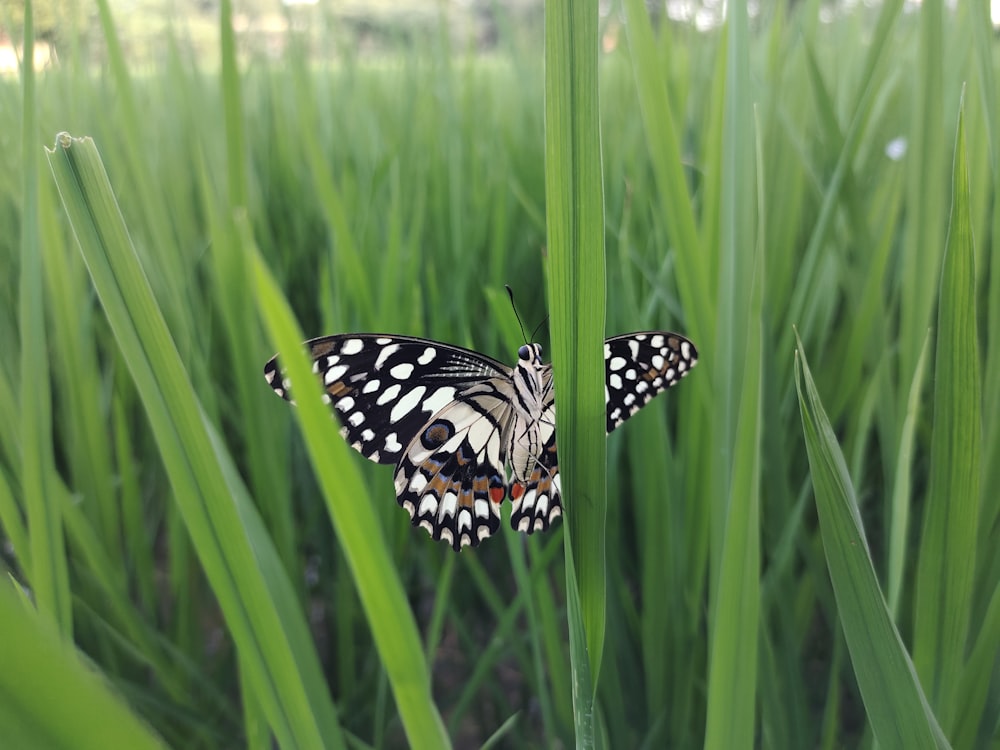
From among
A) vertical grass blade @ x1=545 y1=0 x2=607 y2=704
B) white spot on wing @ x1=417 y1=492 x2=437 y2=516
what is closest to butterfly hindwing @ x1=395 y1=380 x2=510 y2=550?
white spot on wing @ x1=417 y1=492 x2=437 y2=516

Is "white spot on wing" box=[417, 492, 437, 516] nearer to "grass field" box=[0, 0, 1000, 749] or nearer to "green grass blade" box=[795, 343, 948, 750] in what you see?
"grass field" box=[0, 0, 1000, 749]

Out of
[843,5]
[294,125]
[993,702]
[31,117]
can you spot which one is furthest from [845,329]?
[843,5]

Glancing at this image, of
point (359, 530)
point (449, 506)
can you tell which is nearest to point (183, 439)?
point (359, 530)

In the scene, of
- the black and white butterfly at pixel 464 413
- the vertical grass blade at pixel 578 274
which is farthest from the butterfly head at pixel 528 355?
the vertical grass blade at pixel 578 274

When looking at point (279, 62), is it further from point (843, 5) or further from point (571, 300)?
point (571, 300)

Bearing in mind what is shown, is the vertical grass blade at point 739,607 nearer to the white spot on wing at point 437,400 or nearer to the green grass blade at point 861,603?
the green grass blade at point 861,603

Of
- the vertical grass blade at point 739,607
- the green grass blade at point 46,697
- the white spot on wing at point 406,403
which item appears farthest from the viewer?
the white spot on wing at point 406,403
